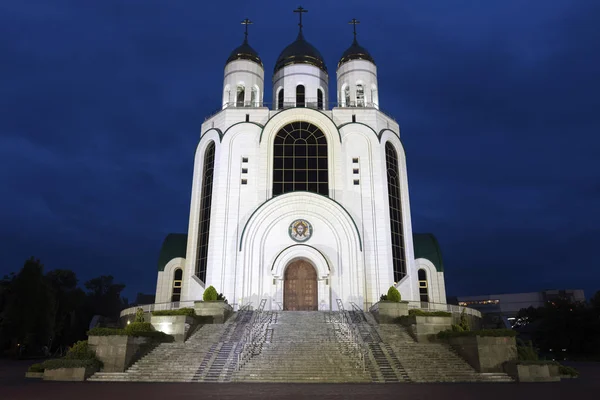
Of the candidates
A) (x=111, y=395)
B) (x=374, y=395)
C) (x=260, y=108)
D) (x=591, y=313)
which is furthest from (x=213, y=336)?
(x=591, y=313)

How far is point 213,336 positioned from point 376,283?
12.2 m

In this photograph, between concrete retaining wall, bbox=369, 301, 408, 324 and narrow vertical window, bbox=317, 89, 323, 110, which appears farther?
narrow vertical window, bbox=317, 89, 323, 110

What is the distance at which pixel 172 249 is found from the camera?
3127 centimetres

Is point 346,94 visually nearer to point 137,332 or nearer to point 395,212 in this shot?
point 395,212

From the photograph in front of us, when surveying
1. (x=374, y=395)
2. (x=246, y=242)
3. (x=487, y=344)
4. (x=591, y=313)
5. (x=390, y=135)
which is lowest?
(x=374, y=395)

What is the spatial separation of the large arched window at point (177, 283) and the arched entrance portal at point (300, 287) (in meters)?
7.88

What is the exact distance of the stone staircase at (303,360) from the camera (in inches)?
539

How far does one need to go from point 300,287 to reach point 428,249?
1049 centimetres

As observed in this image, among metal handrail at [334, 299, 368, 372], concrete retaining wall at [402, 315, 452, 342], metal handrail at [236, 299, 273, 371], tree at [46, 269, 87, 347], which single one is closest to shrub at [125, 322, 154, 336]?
metal handrail at [236, 299, 273, 371]

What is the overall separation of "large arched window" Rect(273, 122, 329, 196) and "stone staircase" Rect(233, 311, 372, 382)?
1290 centimetres

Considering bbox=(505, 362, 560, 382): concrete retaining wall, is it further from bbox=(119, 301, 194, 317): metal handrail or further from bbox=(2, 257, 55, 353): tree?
bbox=(2, 257, 55, 353): tree

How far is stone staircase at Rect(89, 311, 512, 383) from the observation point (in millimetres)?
13875

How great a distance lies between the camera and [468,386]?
12570 mm

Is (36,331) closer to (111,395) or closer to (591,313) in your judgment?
(111,395)
